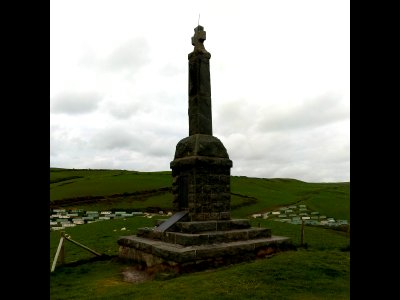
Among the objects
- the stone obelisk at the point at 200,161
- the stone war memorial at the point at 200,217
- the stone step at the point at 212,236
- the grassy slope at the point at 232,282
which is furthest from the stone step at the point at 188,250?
the stone obelisk at the point at 200,161

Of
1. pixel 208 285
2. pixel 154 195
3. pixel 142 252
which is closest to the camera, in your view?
pixel 208 285

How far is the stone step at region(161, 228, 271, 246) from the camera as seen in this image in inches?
389

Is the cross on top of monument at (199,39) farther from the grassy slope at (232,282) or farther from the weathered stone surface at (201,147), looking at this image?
the grassy slope at (232,282)

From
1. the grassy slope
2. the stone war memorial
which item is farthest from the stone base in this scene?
the grassy slope

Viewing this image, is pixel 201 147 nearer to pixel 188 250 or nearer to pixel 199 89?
pixel 199 89

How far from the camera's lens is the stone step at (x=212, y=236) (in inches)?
389

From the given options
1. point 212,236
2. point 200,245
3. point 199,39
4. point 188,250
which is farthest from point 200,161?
point 199,39

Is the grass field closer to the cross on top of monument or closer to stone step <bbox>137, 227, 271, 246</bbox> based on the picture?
stone step <bbox>137, 227, 271, 246</bbox>

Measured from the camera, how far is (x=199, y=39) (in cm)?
1246
